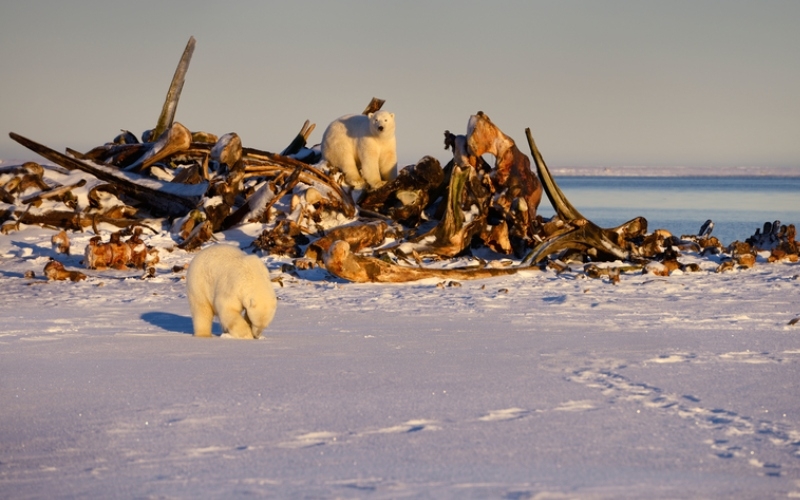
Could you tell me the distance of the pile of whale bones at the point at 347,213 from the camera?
961 cm

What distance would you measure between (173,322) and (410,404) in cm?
311

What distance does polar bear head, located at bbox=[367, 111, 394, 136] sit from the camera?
40.5 feet

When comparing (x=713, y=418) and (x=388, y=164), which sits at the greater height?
(x=388, y=164)

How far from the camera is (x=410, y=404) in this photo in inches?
147

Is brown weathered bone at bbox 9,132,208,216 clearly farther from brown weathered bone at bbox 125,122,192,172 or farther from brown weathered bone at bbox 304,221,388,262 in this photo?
brown weathered bone at bbox 304,221,388,262

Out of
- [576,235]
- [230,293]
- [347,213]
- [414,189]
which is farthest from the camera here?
[414,189]

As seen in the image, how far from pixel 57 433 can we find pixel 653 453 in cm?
204

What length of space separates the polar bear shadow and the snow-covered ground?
0.8 inches

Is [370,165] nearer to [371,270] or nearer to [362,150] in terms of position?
[362,150]

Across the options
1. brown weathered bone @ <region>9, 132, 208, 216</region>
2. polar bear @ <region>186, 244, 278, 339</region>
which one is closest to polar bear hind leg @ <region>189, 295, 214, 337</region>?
polar bear @ <region>186, 244, 278, 339</region>

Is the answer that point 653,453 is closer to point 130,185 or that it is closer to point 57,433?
point 57,433

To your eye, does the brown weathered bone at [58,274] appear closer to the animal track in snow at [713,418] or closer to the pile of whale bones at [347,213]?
the pile of whale bones at [347,213]

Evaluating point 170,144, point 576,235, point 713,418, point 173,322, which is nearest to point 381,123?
point 170,144

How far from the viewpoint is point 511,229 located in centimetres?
1059
